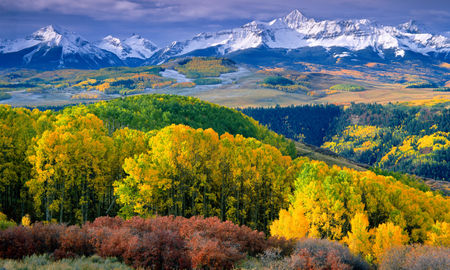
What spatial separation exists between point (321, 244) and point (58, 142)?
42069 millimetres

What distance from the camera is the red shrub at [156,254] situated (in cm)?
2825

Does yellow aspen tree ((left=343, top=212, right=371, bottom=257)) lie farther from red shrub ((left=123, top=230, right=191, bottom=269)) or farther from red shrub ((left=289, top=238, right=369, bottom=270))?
red shrub ((left=123, top=230, right=191, bottom=269))

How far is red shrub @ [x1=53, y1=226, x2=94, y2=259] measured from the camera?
29047 mm

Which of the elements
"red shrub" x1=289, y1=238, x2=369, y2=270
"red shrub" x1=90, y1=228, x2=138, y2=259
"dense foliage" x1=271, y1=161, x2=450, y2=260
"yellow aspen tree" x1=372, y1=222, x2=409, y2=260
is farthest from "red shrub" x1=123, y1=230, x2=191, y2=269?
"yellow aspen tree" x1=372, y1=222, x2=409, y2=260

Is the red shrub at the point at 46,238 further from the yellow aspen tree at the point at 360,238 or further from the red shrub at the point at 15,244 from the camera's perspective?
the yellow aspen tree at the point at 360,238

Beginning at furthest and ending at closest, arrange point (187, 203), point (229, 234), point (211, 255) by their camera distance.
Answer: point (187, 203), point (229, 234), point (211, 255)

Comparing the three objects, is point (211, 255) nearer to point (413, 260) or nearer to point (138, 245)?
point (138, 245)

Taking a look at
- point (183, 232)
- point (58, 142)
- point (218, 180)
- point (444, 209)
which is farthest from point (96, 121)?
point (444, 209)

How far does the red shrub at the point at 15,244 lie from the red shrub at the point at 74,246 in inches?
88.7

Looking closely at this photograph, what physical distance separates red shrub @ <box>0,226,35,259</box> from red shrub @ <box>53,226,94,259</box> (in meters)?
2.25

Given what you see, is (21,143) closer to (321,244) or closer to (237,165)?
(237,165)

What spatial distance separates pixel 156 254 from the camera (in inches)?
1131

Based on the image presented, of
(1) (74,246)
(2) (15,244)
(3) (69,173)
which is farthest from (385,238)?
(3) (69,173)

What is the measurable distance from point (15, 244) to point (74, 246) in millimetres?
4444
